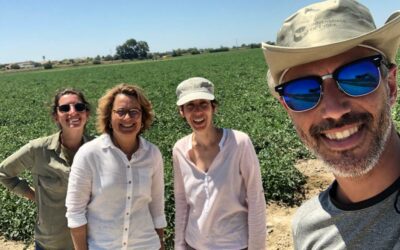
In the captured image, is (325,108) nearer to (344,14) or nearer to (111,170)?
(344,14)

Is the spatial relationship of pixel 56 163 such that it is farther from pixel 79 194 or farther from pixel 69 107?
pixel 79 194

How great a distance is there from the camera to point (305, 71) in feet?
5.34

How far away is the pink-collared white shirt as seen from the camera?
123 inches

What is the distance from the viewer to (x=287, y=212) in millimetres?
6180

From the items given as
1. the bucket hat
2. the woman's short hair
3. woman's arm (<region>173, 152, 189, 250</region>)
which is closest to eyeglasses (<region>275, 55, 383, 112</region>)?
the bucket hat

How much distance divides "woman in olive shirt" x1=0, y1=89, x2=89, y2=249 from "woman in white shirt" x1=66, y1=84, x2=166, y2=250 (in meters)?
0.49

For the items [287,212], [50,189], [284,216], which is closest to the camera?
[50,189]

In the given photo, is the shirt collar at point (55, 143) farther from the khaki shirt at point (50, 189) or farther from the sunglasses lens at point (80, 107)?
the sunglasses lens at point (80, 107)

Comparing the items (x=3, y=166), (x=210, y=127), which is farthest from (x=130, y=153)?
A: (x=3, y=166)

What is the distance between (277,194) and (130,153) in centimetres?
383

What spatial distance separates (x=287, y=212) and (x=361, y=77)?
16.1 feet

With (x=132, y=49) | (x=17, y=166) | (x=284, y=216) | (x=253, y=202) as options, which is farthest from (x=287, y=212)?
(x=132, y=49)

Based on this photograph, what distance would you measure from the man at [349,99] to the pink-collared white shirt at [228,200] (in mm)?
1496

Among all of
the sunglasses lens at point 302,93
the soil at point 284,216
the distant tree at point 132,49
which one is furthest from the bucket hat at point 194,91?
the distant tree at point 132,49
